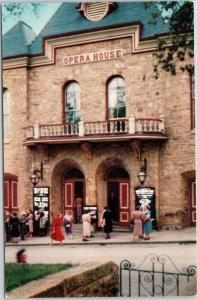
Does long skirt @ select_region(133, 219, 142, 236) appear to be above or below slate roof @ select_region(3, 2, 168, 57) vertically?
below

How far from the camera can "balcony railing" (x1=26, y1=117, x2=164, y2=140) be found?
8914 mm

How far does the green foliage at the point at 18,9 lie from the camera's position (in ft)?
24.4

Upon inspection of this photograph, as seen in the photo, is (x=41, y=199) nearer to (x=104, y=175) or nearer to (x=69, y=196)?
(x=69, y=196)

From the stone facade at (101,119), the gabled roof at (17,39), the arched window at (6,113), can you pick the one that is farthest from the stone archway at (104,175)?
the gabled roof at (17,39)

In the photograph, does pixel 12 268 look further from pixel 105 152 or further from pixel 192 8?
pixel 192 8

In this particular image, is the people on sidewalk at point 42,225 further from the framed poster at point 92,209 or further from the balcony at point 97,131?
the balcony at point 97,131

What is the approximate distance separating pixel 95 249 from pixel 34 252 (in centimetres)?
106

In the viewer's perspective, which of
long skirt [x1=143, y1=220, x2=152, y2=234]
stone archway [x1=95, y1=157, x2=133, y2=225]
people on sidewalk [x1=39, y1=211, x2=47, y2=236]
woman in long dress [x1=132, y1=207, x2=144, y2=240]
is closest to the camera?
woman in long dress [x1=132, y1=207, x2=144, y2=240]

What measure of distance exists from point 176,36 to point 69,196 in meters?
3.61

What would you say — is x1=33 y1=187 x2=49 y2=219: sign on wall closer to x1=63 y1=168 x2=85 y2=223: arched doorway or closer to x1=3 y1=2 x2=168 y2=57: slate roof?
x1=63 y1=168 x2=85 y2=223: arched doorway

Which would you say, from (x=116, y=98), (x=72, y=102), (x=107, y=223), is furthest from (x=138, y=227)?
(x=72, y=102)

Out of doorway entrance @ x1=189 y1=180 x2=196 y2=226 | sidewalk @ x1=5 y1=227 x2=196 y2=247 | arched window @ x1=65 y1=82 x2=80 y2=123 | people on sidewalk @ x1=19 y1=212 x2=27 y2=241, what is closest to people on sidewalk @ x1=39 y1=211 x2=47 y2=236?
sidewalk @ x1=5 y1=227 x2=196 y2=247

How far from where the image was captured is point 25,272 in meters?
6.86

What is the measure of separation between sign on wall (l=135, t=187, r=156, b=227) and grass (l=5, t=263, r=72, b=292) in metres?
2.02
